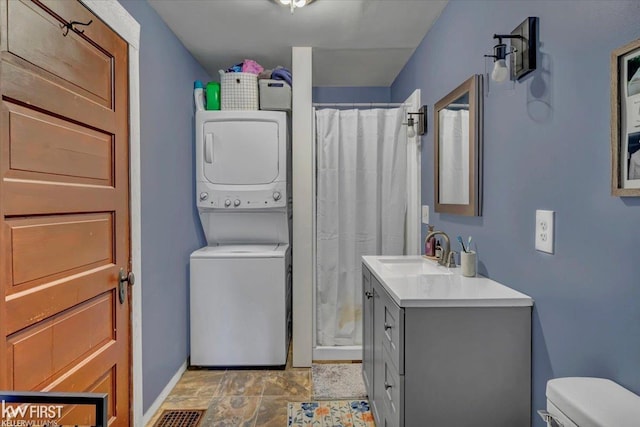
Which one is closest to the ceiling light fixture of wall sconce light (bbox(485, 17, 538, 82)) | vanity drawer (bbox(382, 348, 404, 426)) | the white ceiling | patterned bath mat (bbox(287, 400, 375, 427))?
the white ceiling

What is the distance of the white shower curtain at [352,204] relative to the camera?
9.32ft

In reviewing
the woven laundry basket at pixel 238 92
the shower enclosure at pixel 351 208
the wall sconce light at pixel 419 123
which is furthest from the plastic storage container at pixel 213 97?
the wall sconce light at pixel 419 123

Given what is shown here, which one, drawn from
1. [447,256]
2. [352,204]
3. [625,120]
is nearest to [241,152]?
[352,204]

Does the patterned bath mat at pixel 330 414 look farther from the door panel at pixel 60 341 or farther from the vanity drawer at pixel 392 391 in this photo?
the door panel at pixel 60 341

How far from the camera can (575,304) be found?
110 centimetres

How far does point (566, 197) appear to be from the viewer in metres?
1.14

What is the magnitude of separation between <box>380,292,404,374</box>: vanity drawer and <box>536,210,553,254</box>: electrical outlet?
52 cm

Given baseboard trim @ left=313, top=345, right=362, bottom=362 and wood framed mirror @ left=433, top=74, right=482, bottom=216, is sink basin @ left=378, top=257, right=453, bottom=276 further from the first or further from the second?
baseboard trim @ left=313, top=345, right=362, bottom=362

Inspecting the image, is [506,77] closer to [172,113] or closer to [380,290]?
[380,290]

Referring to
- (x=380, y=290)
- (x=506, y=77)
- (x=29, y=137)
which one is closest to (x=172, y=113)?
(x=29, y=137)

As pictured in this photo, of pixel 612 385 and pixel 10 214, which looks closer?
pixel 612 385

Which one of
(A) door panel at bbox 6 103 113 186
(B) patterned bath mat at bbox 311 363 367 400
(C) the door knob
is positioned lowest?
(B) patterned bath mat at bbox 311 363 367 400

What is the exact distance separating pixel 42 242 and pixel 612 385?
1687 millimetres

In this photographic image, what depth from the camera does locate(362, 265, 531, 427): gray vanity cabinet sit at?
4.20ft
